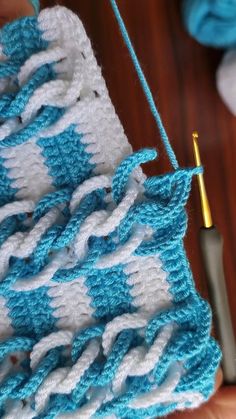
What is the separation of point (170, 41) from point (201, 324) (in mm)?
360

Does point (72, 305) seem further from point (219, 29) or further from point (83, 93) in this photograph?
point (219, 29)

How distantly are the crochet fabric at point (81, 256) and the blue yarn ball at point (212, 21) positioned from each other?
0.19m

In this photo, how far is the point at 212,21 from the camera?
698 mm

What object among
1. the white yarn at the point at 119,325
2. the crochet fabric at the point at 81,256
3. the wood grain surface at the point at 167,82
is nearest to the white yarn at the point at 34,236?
the crochet fabric at the point at 81,256

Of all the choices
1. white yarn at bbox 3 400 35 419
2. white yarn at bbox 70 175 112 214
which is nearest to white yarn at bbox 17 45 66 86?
white yarn at bbox 70 175 112 214

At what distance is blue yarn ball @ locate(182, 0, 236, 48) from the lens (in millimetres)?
688

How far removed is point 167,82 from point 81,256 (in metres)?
0.29

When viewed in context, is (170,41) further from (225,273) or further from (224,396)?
(224,396)

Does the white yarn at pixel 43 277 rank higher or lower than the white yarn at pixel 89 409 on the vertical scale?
higher

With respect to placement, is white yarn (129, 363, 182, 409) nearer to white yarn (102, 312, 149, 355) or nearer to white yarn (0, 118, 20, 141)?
white yarn (102, 312, 149, 355)

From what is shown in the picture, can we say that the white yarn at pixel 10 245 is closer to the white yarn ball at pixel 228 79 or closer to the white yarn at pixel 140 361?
the white yarn at pixel 140 361

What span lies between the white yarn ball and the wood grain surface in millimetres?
37

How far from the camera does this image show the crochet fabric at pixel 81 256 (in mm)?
562

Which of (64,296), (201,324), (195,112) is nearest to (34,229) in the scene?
(64,296)
